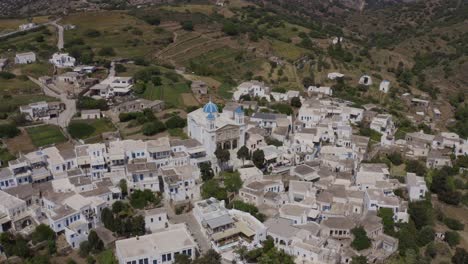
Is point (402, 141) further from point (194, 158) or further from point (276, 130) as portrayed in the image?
point (194, 158)

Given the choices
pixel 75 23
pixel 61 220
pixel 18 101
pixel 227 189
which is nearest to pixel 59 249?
pixel 61 220

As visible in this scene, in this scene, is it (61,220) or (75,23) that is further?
(75,23)

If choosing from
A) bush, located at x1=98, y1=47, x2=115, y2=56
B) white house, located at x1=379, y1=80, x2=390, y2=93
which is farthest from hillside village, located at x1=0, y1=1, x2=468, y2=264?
bush, located at x1=98, y1=47, x2=115, y2=56

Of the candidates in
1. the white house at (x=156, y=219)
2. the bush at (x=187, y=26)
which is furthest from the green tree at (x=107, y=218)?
the bush at (x=187, y=26)

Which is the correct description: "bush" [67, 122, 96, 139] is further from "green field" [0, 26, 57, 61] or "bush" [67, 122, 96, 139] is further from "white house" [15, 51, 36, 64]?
"green field" [0, 26, 57, 61]

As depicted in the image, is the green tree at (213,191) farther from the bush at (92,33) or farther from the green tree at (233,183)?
the bush at (92,33)

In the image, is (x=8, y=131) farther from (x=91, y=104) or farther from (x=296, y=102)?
(x=296, y=102)
